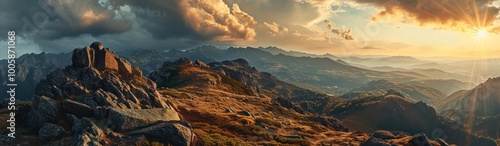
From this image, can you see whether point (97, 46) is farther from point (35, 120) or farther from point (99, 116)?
point (99, 116)

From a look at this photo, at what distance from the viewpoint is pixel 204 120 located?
275 ft

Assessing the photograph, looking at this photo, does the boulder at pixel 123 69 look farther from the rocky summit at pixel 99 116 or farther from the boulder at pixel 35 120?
the boulder at pixel 35 120

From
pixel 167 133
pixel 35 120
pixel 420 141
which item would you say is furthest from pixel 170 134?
pixel 420 141

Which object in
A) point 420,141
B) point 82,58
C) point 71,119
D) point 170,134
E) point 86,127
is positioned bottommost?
point 420,141

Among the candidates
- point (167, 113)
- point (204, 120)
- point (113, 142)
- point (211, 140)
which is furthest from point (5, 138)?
point (204, 120)

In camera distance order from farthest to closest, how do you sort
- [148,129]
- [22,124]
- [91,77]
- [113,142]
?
[91,77], [22,124], [148,129], [113,142]

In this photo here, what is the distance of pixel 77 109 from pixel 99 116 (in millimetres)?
5818

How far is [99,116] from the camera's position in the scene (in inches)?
2235

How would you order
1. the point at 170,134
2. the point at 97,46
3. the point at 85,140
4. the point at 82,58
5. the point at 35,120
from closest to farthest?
the point at 85,140, the point at 170,134, the point at 35,120, the point at 82,58, the point at 97,46

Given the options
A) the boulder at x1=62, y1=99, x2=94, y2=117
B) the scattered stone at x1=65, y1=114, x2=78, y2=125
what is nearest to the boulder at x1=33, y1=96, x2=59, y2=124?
the boulder at x1=62, y1=99, x2=94, y2=117

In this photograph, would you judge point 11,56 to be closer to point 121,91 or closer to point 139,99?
point 121,91

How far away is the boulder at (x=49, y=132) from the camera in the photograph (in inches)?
1977

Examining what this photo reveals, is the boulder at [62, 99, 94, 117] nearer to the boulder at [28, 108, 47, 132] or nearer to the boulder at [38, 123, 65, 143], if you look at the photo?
the boulder at [28, 108, 47, 132]

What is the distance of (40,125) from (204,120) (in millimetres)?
37652
